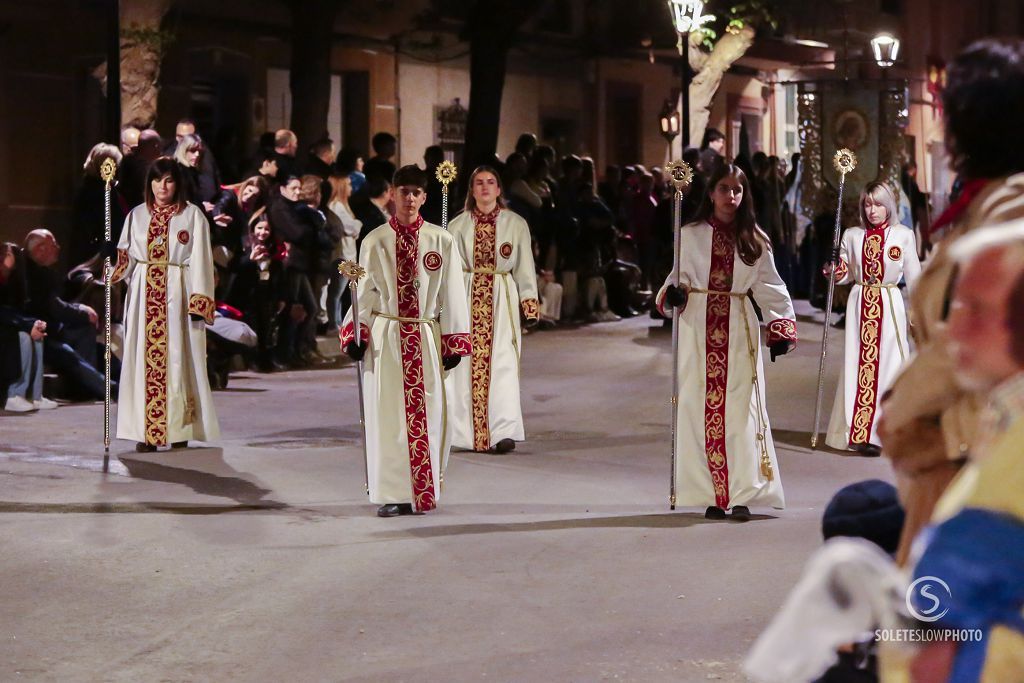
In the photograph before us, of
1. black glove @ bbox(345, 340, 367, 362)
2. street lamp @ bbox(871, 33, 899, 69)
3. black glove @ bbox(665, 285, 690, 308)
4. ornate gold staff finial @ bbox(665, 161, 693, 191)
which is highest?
street lamp @ bbox(871, 33, 899, 69)

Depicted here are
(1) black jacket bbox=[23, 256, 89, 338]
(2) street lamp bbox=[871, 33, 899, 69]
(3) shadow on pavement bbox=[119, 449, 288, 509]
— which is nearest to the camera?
(3) shadow on pavement bbox=[119, 449, 288, 509]

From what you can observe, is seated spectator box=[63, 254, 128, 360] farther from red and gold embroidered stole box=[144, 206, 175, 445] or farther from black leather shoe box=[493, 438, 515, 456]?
black leather shoe box=[493, 438, 515, 456]

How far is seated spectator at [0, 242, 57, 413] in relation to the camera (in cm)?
1310

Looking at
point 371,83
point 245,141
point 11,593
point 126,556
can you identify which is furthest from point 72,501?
point 371,83

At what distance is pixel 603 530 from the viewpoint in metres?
8.67

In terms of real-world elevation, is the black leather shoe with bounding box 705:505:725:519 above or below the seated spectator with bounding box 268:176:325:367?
below

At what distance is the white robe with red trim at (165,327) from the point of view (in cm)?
1142

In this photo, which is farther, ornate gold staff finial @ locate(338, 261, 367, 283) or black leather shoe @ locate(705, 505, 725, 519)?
black leather shoe @ locate(705, 505, 725, 519)

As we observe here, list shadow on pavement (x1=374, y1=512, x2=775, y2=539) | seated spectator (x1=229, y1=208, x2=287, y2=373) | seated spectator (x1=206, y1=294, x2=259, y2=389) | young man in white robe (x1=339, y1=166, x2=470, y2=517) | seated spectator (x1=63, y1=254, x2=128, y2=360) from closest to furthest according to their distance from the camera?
shadow on pavement (x1=374, y1=512, x2=775, y2=539) → young man in white robe (x1=339, y1=166, x2=470, y2=517) → seated spectator (x1=63, y1=254, x2=128, y2=360) → seated spectator (x1=206, y1=294, x2=259, y2=389) → seated spectator (x1=229, y1=208, x2=287, y2=373)

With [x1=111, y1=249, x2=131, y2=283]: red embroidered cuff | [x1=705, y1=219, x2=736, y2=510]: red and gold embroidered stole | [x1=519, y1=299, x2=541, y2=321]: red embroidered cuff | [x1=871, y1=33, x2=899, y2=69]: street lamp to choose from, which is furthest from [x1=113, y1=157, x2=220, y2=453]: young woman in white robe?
[x1=871, y1=33, x2=899, y2=69]: street lamp

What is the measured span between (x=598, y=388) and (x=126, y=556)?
7736mm

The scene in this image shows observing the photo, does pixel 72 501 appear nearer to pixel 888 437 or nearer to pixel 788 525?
pixel 788 525

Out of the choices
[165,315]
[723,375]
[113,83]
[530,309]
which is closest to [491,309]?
[530,309]

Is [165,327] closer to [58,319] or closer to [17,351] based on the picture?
[17,351]
